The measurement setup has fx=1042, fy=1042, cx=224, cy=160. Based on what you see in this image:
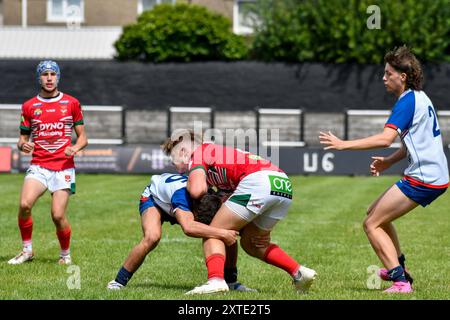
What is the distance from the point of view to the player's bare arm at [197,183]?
8.48 m

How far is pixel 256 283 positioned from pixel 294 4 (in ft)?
82.5

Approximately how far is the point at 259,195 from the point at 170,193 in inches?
31.5

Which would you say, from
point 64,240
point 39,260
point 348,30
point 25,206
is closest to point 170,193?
point 64,240

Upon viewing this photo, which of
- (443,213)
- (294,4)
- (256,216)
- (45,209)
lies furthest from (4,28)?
(256,216)

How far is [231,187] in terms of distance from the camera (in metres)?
8.89

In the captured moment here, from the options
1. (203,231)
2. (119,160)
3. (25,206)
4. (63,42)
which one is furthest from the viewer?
(63,42)

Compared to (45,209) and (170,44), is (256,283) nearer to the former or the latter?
(45,209)

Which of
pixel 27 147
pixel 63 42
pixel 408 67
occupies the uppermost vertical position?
pixel 408 67

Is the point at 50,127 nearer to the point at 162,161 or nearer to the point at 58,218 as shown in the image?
the point at 58,218

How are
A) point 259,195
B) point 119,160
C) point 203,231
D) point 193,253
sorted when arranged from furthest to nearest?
point 119,160 < point 193,253 < point 203,231 < point 259,195

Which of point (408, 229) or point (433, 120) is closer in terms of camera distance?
point (433, 120)

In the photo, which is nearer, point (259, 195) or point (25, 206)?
point (259, 195)

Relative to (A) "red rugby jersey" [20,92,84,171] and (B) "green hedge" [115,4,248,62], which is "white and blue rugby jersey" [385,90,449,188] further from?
(B) "green hedge" [115,4,248,62]

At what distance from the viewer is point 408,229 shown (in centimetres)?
1519
